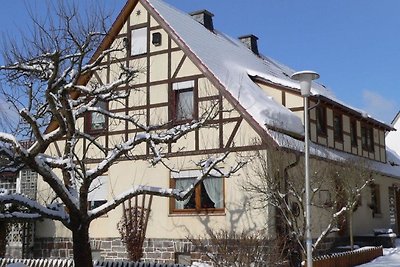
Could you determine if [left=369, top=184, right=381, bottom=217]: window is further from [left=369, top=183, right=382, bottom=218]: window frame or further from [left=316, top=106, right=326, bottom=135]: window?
[left=316, top=106, right=326, bottom=135]: window

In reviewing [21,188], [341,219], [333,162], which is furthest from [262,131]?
[21,188]

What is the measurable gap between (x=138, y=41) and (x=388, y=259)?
11014 mm

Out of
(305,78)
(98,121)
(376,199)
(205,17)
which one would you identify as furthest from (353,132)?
(305,78)

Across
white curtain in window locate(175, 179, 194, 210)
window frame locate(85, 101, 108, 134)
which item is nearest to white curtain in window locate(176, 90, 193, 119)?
white curtain in window locate(175, 179, 194, 210)

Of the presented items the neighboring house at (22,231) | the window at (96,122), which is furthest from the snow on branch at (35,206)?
the neighboring house at (22,231)

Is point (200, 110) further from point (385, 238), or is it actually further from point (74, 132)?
point (385, 238)

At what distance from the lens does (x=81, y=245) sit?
1191 centimetres

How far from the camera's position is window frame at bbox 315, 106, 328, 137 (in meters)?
19.6

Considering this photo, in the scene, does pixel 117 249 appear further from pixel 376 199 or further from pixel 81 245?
pixel 376 199

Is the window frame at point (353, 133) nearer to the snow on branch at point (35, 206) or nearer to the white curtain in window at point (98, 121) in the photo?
the white curtain in window at point (98, 121)

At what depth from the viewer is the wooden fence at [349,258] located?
45.6 feet

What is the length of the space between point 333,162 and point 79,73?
9.71 meters

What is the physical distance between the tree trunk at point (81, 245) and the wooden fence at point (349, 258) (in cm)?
547

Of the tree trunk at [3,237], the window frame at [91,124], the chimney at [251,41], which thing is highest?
the chimney at [251,41]
